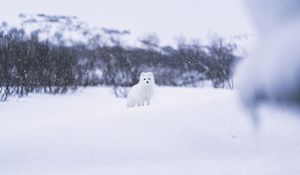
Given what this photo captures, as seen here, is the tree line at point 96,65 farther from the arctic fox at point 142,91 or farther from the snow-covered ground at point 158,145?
the snow-covered ground at point 158,145

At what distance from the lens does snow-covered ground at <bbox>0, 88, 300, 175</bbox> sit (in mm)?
2949

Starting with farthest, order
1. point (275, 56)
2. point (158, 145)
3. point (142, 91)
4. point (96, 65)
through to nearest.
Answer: point (96, 65), point (142, 91), point (158, 145), point (275, 56)

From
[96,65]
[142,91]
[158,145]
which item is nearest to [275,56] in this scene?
[158,145]

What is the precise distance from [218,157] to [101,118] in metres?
1.32

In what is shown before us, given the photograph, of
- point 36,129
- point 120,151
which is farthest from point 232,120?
point 36,129

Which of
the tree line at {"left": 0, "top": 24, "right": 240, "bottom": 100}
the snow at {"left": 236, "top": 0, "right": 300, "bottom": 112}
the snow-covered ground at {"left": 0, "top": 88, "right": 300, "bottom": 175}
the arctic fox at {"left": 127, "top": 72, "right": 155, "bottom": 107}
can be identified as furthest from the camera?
the tree line at {"left": 0, "top": 24, "right": 240, "bottom": 100}

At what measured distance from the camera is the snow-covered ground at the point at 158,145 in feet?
9.68

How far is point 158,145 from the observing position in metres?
3.29

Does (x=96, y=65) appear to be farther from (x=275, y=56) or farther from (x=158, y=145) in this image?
(x=275, y=56)

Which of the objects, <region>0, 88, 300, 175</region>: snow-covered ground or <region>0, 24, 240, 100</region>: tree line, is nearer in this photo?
<region>0, 88, 300, 175</region>: snow-covered ground

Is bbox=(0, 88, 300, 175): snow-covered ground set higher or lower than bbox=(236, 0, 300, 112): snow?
lower

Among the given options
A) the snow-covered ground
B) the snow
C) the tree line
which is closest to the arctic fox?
the tree line

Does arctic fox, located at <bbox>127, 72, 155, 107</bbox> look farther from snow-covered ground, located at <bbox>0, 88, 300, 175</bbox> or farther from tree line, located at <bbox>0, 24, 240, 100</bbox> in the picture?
snow-covered ground, located at <bbox>0, 88, 300, 175</bbox>

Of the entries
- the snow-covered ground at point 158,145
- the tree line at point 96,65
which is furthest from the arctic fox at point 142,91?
the snow-covered ground at point 158,145
